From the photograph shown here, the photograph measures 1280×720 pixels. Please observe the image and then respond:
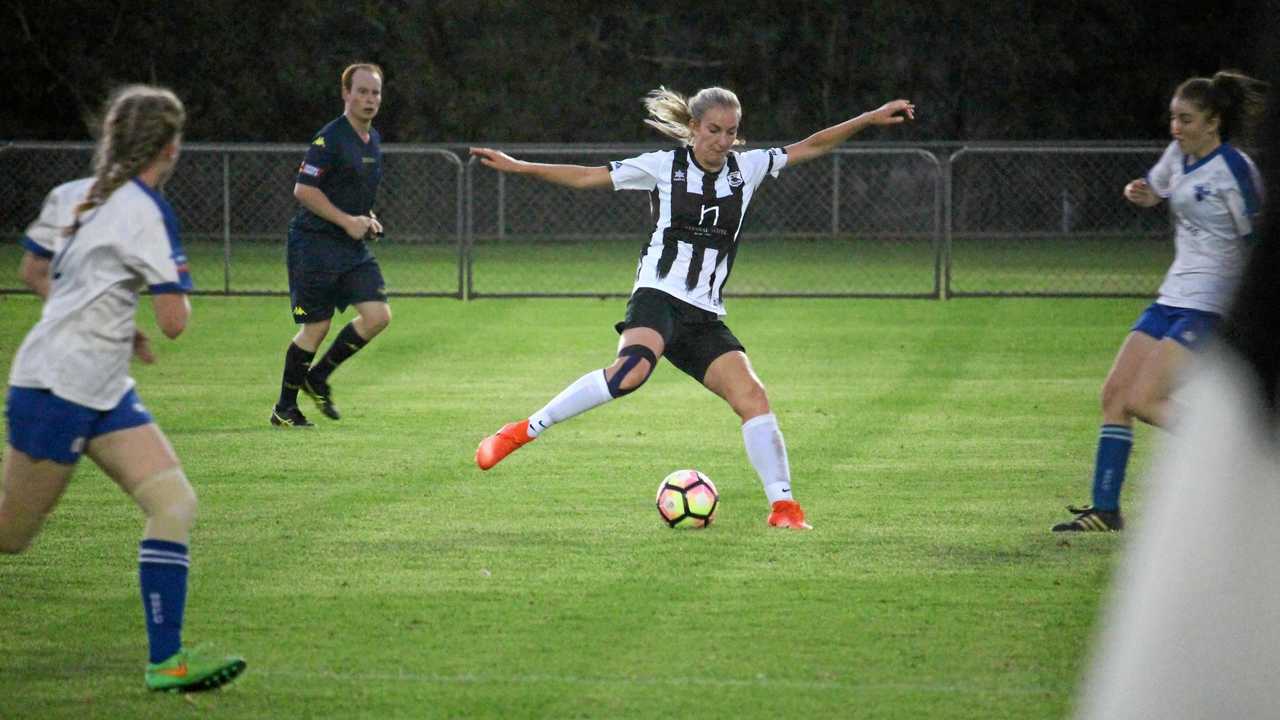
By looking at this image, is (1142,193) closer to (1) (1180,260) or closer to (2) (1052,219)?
(1) (1180,260)

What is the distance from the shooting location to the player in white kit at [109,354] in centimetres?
452

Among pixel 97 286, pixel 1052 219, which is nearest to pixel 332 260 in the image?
pixel 97 286

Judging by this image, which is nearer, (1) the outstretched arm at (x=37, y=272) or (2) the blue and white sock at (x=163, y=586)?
(2) the blue and white sock at (x=163, y=586)

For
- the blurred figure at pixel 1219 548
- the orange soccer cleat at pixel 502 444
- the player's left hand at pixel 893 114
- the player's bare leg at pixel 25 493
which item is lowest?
the orange soccer cleat at pixel 502 444

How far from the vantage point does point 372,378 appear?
1380 centimetres

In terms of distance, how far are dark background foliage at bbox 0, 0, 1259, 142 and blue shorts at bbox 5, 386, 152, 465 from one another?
31.5m

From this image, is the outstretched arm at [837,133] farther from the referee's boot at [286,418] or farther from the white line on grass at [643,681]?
the referee's boot at [286,418]

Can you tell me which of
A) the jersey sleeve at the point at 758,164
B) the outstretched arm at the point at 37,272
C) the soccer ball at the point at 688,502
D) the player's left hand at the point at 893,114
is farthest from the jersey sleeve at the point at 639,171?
the outstretched arm at the point at 37,272

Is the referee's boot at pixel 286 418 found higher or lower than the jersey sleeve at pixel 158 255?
lower

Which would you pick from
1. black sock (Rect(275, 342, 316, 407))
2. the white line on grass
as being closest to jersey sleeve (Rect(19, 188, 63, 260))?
the white line on grass

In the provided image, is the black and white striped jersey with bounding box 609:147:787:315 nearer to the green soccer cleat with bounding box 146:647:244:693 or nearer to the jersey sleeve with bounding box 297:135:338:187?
the green soccer cleat with bounding box 146:647:244:693

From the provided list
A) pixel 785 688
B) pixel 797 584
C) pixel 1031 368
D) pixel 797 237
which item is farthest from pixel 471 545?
pixel 797 237

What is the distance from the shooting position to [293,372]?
10.9m

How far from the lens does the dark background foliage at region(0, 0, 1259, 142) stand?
1389 inches
